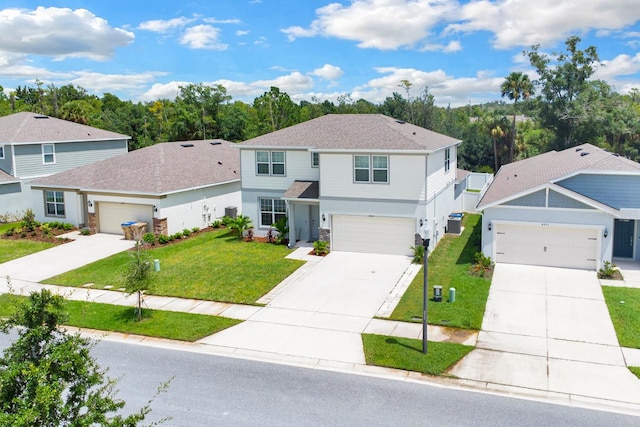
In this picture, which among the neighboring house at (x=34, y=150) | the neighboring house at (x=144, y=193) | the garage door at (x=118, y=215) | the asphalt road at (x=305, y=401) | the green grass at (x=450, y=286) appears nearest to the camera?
the asphalt road at (x=305, y=401)

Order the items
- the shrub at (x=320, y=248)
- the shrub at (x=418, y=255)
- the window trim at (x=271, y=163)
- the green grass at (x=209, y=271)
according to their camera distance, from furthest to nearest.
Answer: the window trim at (x=271, y=163) < the shrub at (x=320, y=248) < the shrub at (x=418, y=255) < the green grass at (x=209, y=271)

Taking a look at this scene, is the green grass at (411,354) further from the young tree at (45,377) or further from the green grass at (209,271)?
the young tree at (45,377)

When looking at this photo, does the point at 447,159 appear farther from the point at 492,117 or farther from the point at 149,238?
the point at 492,117

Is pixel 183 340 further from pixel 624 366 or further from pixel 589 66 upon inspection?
pixel 589 66

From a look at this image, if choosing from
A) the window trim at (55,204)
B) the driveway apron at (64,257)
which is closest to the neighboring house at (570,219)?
the driveway apron at (64,257)

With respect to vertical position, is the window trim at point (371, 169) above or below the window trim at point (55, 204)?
above

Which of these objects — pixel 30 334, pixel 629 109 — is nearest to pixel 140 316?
pixel 30 334

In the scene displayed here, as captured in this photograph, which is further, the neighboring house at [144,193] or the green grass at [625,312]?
the neighboring house at [144,193]
